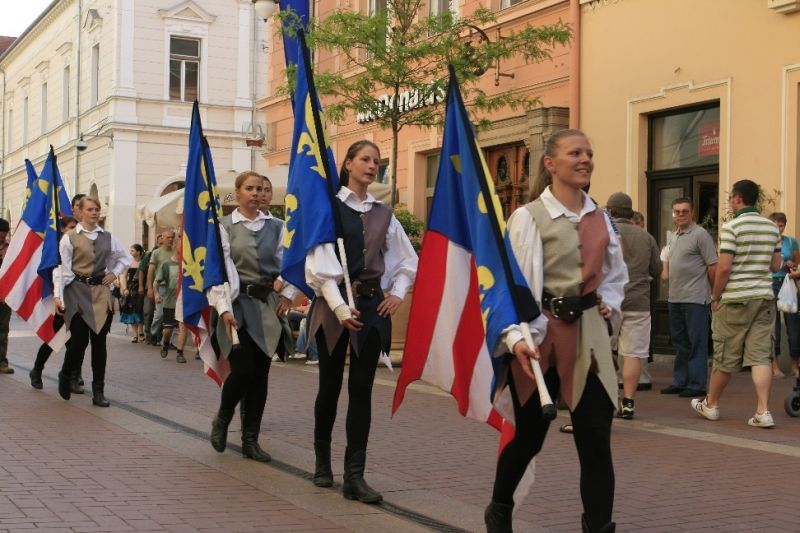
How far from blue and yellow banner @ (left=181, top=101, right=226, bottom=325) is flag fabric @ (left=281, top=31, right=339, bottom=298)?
3.90 ft

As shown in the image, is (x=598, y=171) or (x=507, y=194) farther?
(x=507, y=194)

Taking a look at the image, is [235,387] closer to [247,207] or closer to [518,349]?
[247,207]

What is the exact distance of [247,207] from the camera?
25.4 feet

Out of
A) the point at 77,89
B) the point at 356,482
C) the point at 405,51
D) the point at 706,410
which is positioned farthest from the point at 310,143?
the point at 77,89

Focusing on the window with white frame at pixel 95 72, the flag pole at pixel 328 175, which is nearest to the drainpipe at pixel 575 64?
the flag pole at pixel 328 175

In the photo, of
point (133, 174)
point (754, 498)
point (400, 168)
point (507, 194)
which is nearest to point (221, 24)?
point (133, 174)

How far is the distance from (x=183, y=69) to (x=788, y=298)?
29931 millimetres

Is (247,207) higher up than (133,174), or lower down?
lower down

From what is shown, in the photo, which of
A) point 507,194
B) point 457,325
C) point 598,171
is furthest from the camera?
point 507,194

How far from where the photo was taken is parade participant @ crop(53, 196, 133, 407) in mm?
10672

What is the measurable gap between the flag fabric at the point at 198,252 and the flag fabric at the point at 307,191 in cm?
126

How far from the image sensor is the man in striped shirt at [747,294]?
30.0 ft

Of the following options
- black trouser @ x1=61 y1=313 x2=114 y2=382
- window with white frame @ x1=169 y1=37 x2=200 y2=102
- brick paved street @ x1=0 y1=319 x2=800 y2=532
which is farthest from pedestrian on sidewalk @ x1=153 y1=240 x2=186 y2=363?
window with white frame @ x1=169 y1=37 x2=200 y2=102

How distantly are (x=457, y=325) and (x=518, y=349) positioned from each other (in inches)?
38.9
